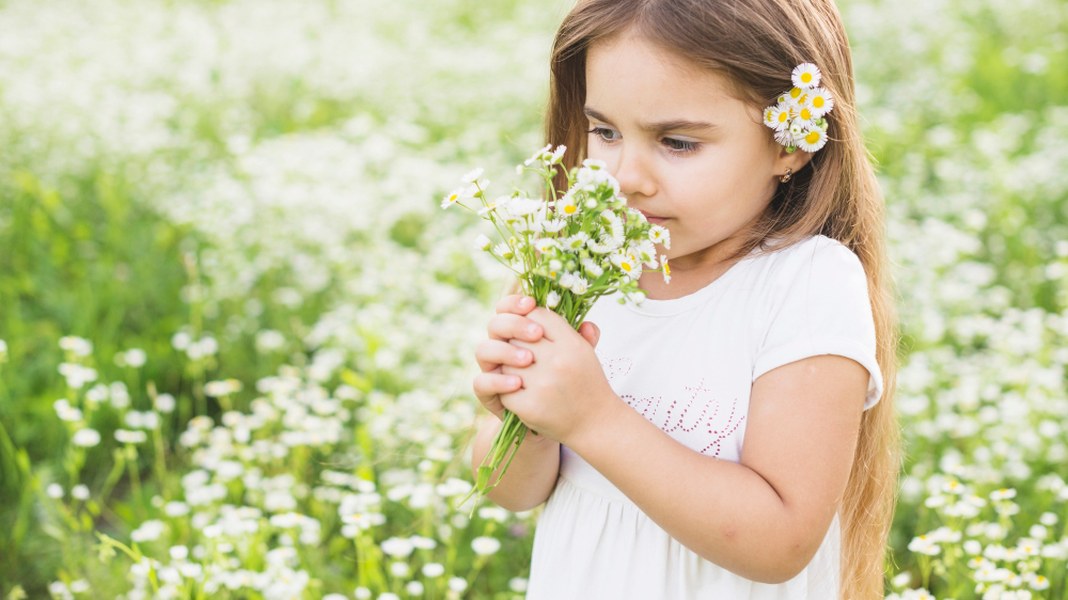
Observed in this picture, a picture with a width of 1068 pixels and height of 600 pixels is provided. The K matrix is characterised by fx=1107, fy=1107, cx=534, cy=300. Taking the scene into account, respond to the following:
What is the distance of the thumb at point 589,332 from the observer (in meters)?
1.52

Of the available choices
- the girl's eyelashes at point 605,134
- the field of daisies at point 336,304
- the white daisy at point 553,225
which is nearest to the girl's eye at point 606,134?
the girl's eyelashes at point 605,134

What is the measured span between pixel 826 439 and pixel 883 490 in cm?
45

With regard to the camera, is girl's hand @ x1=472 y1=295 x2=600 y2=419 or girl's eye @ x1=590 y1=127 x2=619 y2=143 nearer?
girl's hand @ x1=472 y1=295 x2=600 y2=419

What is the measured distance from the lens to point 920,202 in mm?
4430

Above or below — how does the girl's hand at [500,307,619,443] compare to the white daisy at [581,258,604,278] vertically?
below

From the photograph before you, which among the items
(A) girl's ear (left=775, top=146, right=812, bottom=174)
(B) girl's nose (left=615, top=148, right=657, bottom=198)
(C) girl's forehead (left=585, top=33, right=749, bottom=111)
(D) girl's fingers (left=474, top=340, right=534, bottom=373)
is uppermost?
(C) girl's forehead (left=585, top=33, right=749, bottom=111)

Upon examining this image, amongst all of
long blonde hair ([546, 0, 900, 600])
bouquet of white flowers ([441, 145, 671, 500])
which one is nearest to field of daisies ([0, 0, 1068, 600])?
long blonde hair ([546, 0, 900, 600])

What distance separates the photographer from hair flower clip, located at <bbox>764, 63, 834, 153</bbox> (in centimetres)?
154

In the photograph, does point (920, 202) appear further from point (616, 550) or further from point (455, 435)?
point (616, 550)

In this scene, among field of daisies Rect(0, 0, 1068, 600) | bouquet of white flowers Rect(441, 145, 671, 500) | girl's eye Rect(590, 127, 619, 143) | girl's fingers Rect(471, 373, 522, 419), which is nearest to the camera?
bouquet of white flowers Rect(441, 145, 671, 500)

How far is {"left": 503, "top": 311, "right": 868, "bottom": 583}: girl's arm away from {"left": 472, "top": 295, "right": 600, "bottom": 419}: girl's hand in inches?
0.5

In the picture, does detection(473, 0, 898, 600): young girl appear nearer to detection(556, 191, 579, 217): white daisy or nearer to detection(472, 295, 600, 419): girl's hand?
detection(472, 295, 600, 419): girl's hand

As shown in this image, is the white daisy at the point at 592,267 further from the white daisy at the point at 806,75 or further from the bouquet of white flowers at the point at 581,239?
the white daisy at the point at 806,75

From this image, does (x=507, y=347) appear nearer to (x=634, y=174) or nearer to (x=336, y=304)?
(x=634, y=174)
